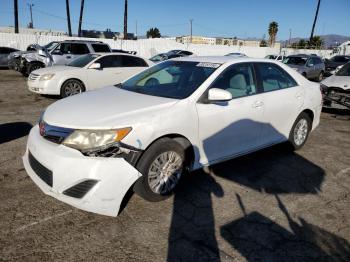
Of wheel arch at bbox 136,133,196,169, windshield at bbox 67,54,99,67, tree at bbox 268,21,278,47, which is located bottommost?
wheel arch at bbox 136,133,196,169

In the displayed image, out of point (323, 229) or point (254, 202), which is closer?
point (323, 229)

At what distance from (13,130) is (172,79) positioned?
362 centimetres

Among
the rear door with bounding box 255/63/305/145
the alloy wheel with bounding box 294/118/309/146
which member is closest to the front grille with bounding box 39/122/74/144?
the rear door with bounding box 255/63/305/145

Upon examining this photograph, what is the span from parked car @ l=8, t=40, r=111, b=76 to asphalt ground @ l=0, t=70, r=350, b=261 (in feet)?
33.9

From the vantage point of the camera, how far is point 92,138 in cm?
318

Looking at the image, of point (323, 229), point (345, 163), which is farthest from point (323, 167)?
point (323, 229)

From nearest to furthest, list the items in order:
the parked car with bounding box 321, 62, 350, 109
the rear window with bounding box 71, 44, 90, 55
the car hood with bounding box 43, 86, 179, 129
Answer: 1. the car hood with bounding box 43, 86, 179, 129
2. the parked car with bounding box 321, 62, 350, 109
3. the rear window with bounding box 71, 44, 90, 55

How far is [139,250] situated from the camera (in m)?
2.91

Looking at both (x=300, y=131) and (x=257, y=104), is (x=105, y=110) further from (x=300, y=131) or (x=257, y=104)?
(x=300, y=131)

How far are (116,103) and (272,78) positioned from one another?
2439 millimetres

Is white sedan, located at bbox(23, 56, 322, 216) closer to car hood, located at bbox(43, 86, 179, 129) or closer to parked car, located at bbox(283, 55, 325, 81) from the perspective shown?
car hood, located at bbox(43, 86, 179, 129)

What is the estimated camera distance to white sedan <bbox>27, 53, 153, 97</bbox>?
9430mm

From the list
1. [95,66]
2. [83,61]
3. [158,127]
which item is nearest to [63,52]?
[83,61]

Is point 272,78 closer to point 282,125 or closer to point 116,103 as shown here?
point 282,125
